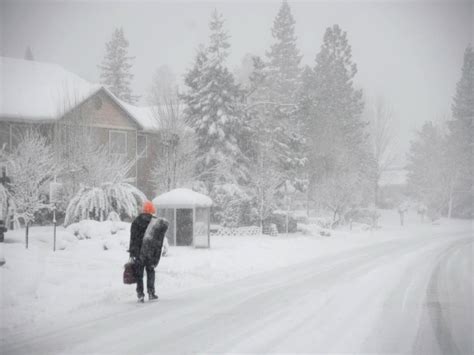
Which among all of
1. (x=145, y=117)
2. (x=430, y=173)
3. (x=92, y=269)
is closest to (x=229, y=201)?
(x=145, y=117)

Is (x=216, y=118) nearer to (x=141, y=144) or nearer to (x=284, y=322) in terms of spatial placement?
(x=141, y=144)

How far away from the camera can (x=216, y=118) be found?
102ft

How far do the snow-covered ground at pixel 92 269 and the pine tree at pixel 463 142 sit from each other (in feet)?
130

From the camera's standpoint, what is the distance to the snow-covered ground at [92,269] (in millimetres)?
8036

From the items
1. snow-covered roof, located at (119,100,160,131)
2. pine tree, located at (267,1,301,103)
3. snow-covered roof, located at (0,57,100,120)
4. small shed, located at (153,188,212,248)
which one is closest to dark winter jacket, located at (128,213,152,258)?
small shed, located at (153,188,212,248)

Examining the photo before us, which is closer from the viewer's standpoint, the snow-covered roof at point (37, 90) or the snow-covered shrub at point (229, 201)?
the snow-covered shrub at point (229, 201)

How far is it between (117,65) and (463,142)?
42.1m

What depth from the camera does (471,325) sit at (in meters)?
7.45

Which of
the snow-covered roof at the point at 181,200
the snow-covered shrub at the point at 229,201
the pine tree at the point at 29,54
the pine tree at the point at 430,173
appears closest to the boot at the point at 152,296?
the snow-covered roof at the point at 181,200

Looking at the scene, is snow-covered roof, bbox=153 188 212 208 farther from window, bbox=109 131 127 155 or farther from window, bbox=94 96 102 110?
window, bbox=94 96 102 110

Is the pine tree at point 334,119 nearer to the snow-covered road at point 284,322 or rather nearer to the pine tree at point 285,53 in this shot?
the pine tree at point 285,53

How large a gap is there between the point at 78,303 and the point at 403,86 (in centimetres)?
9125

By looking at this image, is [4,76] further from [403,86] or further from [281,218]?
[403,86]

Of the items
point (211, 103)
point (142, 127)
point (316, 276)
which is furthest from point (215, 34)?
point (316, 276)
